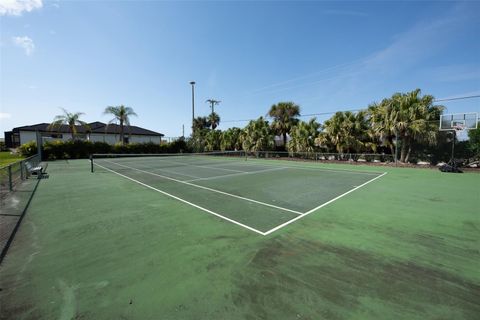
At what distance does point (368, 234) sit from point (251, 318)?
3432 mm

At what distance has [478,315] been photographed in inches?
101

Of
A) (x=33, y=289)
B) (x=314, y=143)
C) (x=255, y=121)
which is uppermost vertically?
(x=255, y=121)

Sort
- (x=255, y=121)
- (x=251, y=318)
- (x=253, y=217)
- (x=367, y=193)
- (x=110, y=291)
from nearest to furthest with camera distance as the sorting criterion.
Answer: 1. (x=251, y=318)
2. (x=110, y=291)
3. (x=253, y=217)
4. (x=367, y=193)
5. (x=255, y=121)

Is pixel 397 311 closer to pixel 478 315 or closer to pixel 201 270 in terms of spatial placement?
pixel 478 315

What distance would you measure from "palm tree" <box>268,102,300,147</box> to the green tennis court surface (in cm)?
2479

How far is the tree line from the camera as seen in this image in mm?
18969

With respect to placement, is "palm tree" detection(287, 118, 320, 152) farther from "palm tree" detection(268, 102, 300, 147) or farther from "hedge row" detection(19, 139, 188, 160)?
"hedge row" detection(19, 139, 188, 160)

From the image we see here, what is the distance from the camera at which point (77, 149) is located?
31.3 m

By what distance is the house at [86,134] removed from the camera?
3744cm

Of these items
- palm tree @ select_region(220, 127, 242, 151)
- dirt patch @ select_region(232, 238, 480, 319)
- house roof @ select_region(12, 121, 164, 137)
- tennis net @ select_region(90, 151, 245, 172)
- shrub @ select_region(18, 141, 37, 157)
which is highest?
house roof @ select_region(12, 121, 164, 137)

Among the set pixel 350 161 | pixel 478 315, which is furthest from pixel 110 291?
pixel 350 161

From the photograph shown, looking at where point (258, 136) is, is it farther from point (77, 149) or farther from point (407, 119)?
point (77, 149)

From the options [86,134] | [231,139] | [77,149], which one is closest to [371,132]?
[231,139]

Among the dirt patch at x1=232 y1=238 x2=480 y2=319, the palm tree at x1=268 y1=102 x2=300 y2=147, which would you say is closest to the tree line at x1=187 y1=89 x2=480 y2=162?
the palm tree at x1=268 y1=102 x2=300 y2=147
